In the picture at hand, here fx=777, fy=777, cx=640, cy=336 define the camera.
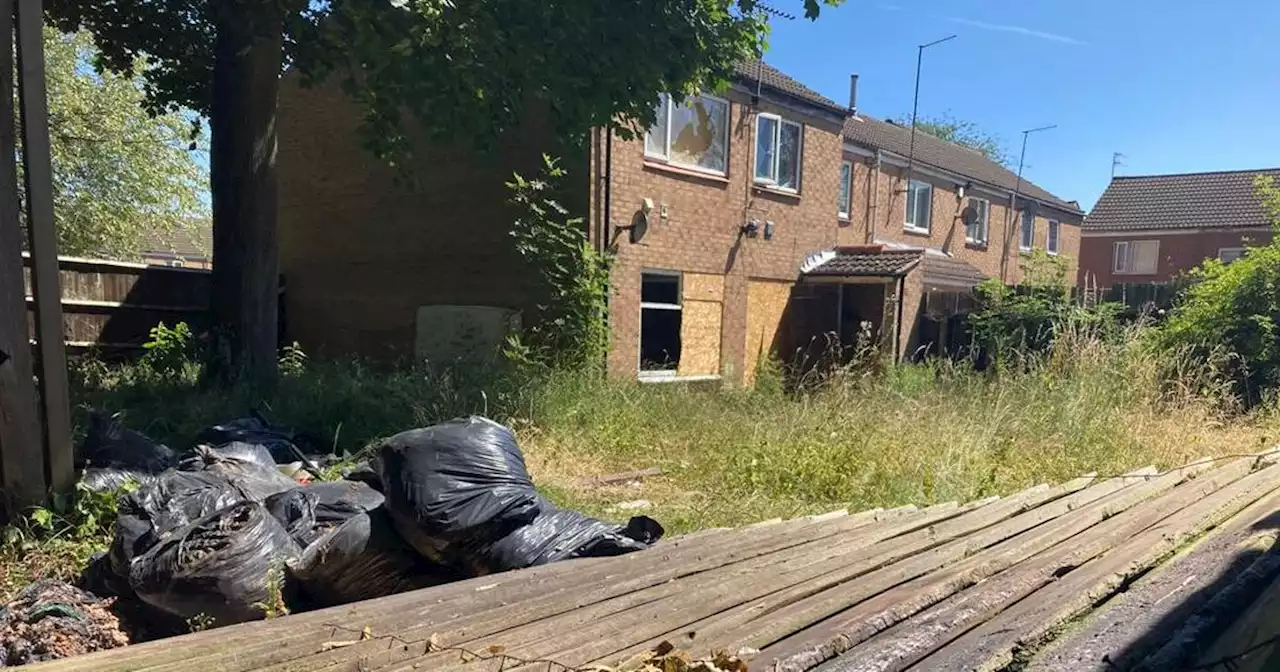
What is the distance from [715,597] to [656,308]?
8970mm

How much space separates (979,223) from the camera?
817 inches

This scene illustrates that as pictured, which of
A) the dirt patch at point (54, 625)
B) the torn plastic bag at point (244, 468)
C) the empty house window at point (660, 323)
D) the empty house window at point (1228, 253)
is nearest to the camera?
the dirt patch at point (54, 625)

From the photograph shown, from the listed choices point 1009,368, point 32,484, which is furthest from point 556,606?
point 1009,368

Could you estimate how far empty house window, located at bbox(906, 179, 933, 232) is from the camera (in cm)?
1816

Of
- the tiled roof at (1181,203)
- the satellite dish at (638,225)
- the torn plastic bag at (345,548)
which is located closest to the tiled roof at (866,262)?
the satellite dish at (638,225)

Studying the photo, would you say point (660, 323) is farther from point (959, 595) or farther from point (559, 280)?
point (959, 595)

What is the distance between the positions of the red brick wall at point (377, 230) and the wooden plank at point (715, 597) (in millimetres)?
7524

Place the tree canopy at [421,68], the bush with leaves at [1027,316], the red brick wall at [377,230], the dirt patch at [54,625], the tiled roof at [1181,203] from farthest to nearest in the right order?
1. the tiled roof at [1181,203]
2. the bush with leaves at [1027,316]
3. the red brick wall at [377,230]
4. the tree canopy at [421,68]
5. the dirt patch at [54,625]

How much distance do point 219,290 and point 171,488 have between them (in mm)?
4459

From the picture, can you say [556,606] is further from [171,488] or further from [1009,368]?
[1009,368]

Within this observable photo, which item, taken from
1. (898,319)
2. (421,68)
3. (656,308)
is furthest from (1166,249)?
(421,68)

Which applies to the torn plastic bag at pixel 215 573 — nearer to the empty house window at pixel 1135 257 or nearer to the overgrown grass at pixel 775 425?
the overgrown grass at pixel 775 425

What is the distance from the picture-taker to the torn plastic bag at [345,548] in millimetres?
3340

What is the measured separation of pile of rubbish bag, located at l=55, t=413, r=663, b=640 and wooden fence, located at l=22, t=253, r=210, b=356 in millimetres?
6883
